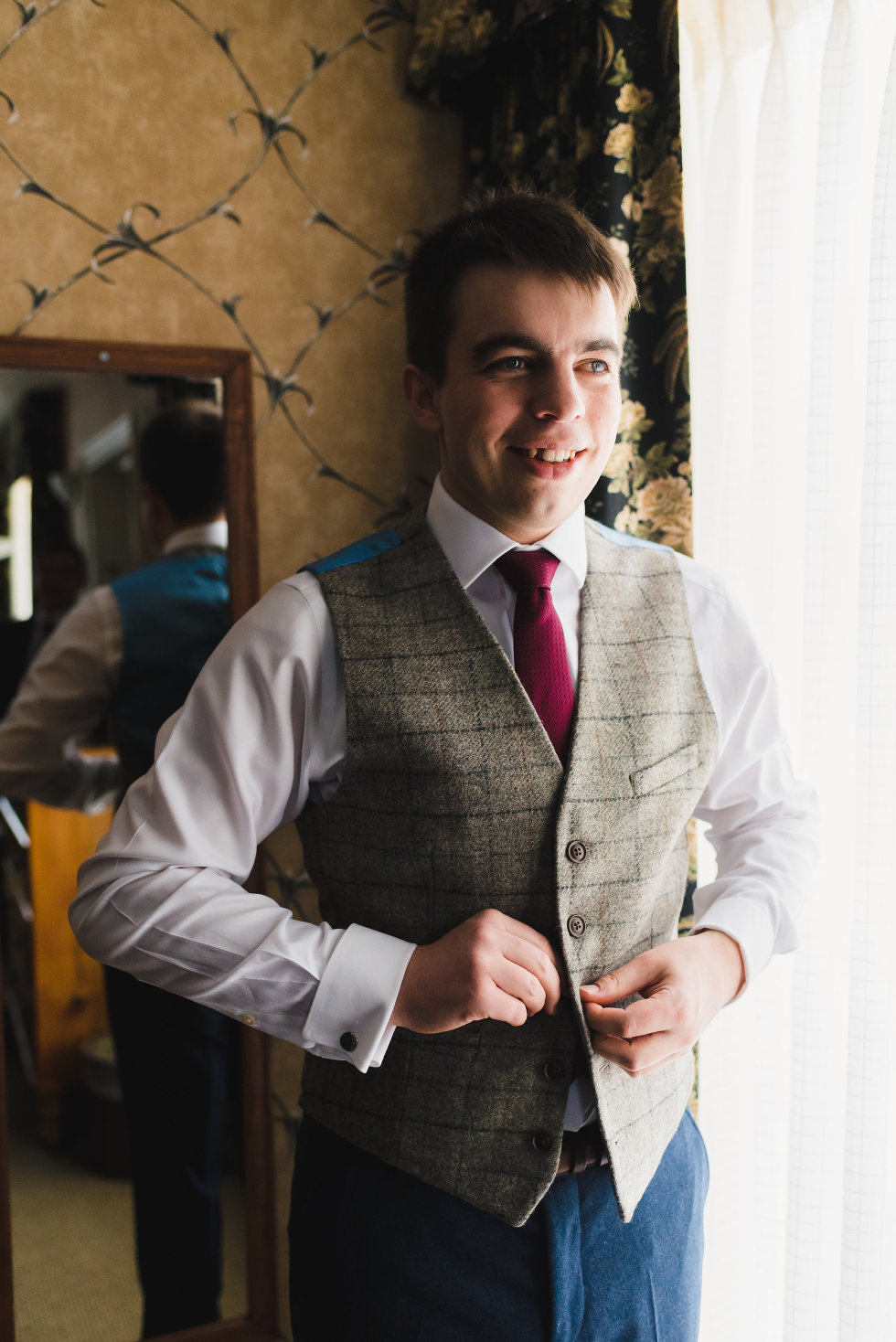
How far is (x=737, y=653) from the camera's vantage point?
48.5 inches

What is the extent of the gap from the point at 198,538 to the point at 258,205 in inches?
21.4

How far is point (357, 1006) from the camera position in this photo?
1.00 metres

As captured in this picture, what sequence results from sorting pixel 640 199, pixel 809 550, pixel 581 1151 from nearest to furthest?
pixel 581 1151, pixel 809 550, pixel 640 199

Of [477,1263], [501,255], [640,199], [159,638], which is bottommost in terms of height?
[477,1263]

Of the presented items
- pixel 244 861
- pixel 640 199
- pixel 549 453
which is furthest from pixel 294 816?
pixel 640 199

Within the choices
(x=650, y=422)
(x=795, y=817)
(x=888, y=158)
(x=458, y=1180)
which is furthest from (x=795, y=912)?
(x=888, y=158)

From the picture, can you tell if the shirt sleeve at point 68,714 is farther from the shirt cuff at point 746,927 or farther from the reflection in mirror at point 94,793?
the shirt cuff at point 746,927

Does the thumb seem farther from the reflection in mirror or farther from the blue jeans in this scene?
the reflection in mirror

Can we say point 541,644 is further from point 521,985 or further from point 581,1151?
point 581,1151

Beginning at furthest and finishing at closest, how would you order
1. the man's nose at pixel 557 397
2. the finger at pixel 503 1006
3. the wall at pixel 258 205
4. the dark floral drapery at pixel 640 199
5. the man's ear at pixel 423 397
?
the wall at pixel 258 205, the dark floral drapery at pixel 640 199, the man's ear at pixel 423 397, the man's nose at pixel 557 397, the finger at pixel 503 1006

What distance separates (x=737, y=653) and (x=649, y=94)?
819 mm

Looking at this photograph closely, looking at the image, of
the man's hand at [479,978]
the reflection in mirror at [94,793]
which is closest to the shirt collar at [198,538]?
the reflection in mirror at [94,793]

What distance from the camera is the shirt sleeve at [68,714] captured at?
1.57 metres

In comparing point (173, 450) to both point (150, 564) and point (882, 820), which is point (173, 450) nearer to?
point (150, 564)
